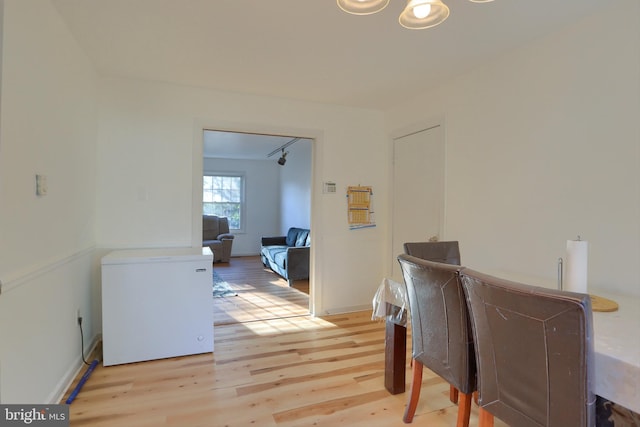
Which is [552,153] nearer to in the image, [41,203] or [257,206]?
[41,203]

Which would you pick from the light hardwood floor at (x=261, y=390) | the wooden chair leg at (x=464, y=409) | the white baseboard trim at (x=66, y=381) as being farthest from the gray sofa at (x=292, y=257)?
the wooden chair leg at (x=464, y=409)

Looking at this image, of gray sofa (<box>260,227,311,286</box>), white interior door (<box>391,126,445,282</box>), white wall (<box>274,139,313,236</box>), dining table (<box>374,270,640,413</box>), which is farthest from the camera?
white wall (<box>274,139,313,236</box>)

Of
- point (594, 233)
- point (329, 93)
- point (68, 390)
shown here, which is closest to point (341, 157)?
point (329, 93)

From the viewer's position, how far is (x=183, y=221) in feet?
10.5

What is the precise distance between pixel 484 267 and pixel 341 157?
189 centimetres

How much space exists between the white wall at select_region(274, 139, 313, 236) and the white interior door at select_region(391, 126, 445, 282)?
8.90 feet

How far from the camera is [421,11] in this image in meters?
1.50

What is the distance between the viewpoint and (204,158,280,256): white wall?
831 cm

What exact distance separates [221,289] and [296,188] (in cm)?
320

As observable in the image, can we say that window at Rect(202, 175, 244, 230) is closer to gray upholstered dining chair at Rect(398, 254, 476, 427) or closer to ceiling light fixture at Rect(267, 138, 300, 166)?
ceiling light fixture at Rect(267, 138, 300, 166)

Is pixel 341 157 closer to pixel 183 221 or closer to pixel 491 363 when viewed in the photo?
pixel 183 221

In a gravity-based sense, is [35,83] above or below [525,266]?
above

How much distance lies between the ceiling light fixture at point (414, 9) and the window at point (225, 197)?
717 cm

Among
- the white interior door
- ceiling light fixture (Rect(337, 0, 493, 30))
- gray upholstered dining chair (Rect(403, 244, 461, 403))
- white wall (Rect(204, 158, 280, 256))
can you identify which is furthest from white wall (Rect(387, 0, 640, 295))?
white wall (Rect(204, 158, 280, 256))
